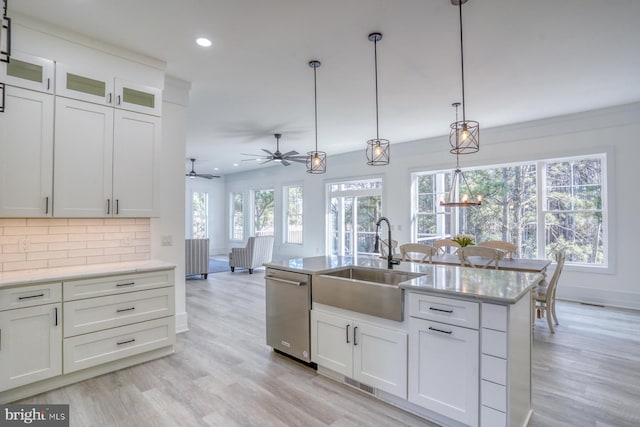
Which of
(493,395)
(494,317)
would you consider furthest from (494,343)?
(493,395)

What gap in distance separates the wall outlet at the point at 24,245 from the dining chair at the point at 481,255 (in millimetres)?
4451

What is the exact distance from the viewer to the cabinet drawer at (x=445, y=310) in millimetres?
1947

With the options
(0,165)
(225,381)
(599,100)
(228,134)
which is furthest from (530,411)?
(228,134)

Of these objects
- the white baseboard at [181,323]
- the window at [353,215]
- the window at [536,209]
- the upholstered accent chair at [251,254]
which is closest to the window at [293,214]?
the window at [353,215]

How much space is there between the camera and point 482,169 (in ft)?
21.0

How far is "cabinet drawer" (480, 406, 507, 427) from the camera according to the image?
1.83 meters

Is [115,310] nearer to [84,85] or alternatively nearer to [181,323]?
[181,323]

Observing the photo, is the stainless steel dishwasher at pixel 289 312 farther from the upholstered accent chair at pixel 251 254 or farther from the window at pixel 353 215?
the window at pixel 353 215

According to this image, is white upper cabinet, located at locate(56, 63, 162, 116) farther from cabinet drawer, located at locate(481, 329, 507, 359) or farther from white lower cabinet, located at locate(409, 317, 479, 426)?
cabinet drawer, located at locate(481, 329, 507, 359)

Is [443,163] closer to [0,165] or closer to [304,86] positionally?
[304,86]

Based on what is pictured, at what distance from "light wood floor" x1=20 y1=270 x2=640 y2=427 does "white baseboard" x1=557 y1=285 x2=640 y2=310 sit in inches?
55.8

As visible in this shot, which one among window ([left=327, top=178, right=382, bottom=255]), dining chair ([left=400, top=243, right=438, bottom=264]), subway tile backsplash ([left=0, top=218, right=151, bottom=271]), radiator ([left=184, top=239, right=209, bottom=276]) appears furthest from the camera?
window ([left=327, top=178, right=382, bottom=255])

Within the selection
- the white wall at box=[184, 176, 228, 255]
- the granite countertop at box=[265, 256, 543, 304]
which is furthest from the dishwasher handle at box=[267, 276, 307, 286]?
the white wall at box=[184, 176, 228, 255]

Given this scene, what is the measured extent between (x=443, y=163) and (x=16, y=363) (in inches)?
263
